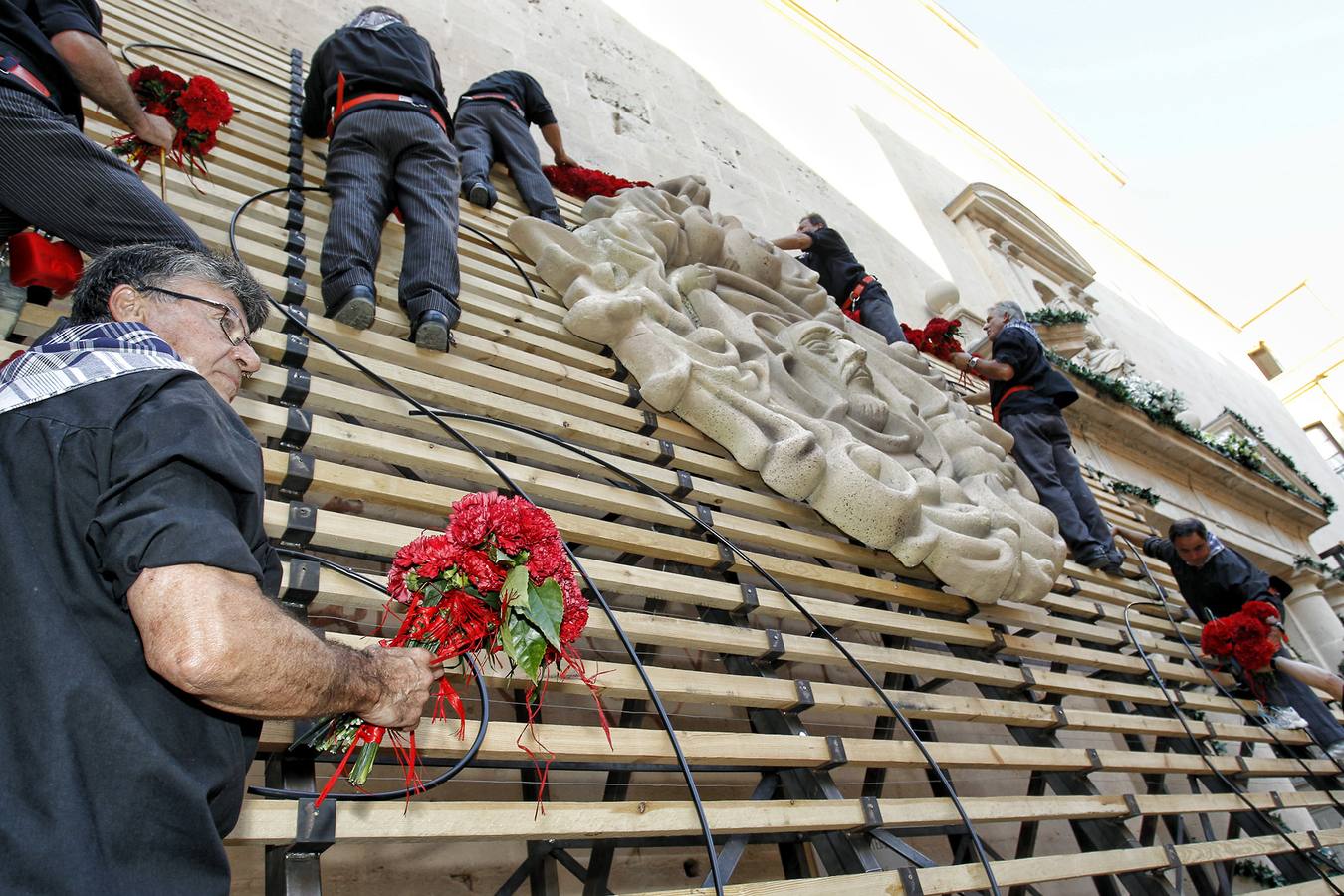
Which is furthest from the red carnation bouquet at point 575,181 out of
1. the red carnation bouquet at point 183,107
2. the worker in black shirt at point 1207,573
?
the worker in black shirt at point 1207,573

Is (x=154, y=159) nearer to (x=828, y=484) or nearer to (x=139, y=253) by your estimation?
(x=139, y=253)

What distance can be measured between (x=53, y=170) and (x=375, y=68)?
1.44 meters

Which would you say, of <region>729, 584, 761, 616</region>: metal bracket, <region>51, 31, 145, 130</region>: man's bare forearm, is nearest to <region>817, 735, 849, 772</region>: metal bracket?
<region>729, 584, 761, 616</region>: metal bracket

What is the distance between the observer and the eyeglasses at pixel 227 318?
4.62 feet

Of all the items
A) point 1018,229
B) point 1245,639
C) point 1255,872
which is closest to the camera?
point 1245,639

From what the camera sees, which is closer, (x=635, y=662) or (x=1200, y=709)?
(x=635, y=662)

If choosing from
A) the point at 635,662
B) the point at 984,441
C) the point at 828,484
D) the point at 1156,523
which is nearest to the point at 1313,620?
the point at 1156,523

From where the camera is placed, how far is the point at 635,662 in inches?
69.4

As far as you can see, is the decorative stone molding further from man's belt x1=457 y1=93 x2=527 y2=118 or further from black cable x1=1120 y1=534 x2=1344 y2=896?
man's belt x1=457 y1=93 x2=527 y2=118

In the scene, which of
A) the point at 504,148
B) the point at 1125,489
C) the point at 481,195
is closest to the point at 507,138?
the point at 504,148

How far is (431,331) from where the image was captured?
242cm

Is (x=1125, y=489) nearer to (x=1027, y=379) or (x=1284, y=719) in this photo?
(x=1027, y=379)

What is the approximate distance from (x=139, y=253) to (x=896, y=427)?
275cm

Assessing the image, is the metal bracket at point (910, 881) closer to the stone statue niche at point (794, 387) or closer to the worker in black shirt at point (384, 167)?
the stone statue niche at point (794, 387)
